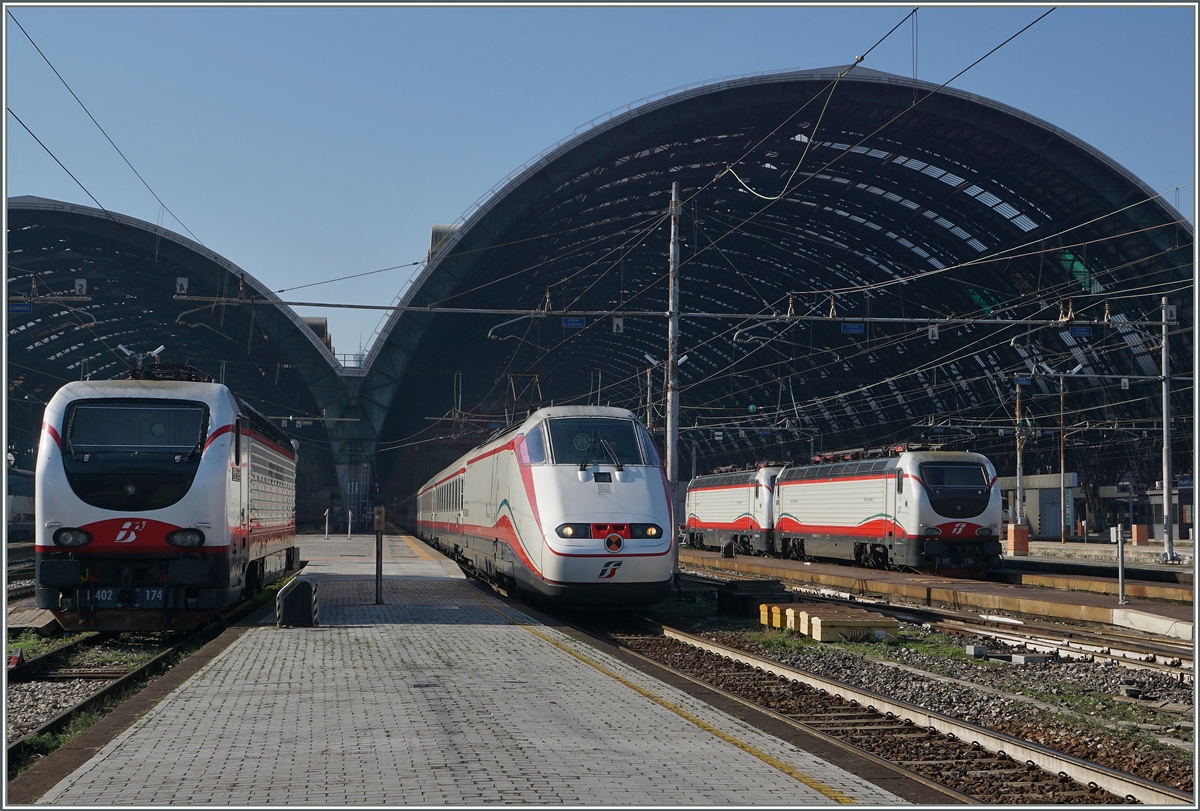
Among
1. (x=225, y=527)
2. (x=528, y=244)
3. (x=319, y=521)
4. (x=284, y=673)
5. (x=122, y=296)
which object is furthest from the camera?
(x=319, y=521)

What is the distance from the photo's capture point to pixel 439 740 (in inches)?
338

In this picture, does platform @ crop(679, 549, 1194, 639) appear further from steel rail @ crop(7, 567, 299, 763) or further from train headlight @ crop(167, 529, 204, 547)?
train headlight @ crop(167, 529, 204, 547)

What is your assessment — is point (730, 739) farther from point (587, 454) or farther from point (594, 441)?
point (594, 441)

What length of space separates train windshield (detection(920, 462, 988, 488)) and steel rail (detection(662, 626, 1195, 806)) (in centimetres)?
1782

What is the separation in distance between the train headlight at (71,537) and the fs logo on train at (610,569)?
7.50m

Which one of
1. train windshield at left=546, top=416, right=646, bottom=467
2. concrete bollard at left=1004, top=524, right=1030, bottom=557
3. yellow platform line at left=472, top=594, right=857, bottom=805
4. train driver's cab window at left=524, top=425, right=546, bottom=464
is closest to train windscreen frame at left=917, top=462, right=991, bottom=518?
train windshield at left=546, top=416, right=646, bottom=467

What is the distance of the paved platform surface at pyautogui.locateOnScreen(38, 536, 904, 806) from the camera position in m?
7.07

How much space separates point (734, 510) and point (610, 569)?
31.2 metres

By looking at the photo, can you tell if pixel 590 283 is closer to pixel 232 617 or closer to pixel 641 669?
pixel 232 617

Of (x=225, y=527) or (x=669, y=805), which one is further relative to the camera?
(x=225, y=527)

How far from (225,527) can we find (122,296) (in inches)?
2218

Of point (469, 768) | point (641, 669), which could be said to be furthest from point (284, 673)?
point (469, 768)

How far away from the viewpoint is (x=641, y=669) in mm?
13008

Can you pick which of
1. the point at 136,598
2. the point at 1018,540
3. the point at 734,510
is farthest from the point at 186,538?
the point at 1018,540
